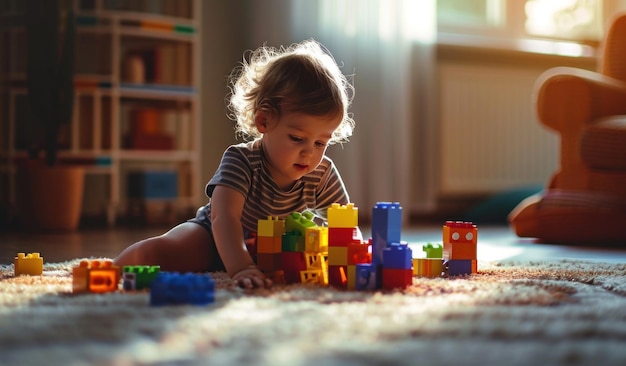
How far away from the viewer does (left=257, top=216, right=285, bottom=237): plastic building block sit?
121 centimetres

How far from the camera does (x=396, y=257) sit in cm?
112

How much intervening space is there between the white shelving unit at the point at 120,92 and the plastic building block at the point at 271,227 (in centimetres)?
179

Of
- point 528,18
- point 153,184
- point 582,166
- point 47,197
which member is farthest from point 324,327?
point 528,18

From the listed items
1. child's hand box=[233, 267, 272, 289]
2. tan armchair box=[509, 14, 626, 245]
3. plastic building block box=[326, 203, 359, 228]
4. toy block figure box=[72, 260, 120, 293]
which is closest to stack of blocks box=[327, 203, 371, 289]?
plastic building block box=[326, 203, 359, 228]

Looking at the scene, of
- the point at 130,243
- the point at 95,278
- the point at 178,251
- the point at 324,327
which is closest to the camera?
the point at 324,327

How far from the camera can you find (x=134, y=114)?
121 inches

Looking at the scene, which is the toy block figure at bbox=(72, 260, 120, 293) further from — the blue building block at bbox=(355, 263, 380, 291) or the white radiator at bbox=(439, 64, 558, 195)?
the white radiator at bbox=(439, 64, 558, 195)

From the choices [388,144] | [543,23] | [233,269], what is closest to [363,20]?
[388,144]

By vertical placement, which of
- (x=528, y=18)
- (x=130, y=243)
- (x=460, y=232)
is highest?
(x=528, y=18)

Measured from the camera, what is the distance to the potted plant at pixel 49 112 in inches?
103

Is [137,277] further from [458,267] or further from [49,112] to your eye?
[49,112]

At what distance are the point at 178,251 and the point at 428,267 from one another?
0.46m

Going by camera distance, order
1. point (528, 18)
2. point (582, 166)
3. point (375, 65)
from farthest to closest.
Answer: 1. point (528, 18)
2. point (375, 65)
3. point (582, 166)

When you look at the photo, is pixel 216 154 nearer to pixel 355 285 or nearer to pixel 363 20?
pixel 363 20
